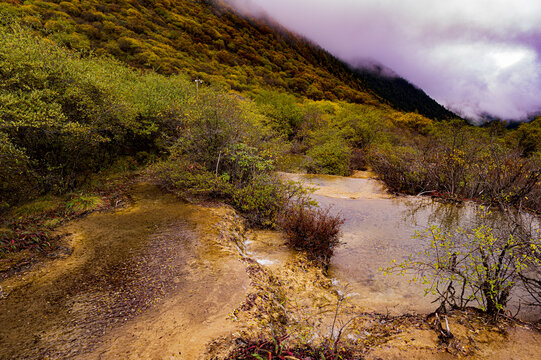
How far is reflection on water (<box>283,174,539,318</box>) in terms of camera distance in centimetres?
462

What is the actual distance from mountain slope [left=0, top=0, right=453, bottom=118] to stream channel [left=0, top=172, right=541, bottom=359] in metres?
20.1

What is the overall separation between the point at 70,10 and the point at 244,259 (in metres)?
52.6

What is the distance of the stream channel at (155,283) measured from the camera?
9.45 ft

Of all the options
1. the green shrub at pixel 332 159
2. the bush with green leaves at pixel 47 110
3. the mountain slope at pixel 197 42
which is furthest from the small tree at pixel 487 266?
the mountain slope at pixel 197 42

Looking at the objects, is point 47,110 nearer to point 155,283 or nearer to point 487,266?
point 155,283

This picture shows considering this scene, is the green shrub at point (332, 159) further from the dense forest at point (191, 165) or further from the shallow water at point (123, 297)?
the shallow water at point (123, 297)

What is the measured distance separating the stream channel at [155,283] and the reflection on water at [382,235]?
0.10 ft

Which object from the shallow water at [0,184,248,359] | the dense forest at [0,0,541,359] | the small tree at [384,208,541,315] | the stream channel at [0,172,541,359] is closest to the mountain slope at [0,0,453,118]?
the dense forest at [0,0,541,359]

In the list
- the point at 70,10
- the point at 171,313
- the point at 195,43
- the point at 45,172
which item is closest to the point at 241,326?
the point at 171,313

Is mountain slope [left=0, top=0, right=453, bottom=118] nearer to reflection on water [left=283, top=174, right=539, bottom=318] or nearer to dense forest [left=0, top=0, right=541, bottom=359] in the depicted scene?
dense forest [left=0, top=0, right=541, bottom=359]

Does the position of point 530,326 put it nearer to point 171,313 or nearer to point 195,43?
point 171,313

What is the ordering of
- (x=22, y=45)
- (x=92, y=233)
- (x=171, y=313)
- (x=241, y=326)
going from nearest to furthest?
(x=241, y=326) < (x=171, y=313) < (x=92, y=233) < (x=22, y=45)

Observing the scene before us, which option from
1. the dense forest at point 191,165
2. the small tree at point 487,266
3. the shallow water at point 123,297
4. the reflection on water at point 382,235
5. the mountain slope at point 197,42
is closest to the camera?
the shallow water at point 123,297

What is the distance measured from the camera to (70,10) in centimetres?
3653
